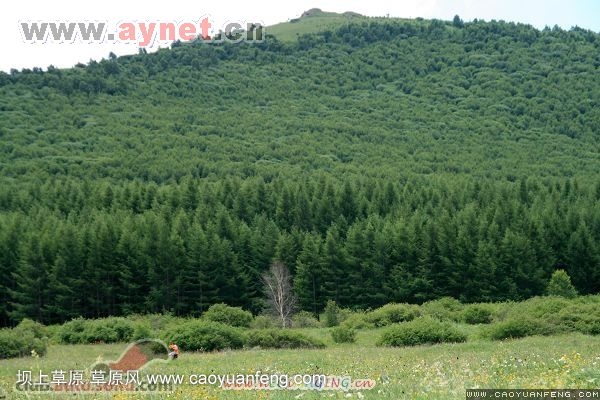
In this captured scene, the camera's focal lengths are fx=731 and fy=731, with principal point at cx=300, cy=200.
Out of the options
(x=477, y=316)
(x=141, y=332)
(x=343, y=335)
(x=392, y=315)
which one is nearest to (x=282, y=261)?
(x=392, y=315)

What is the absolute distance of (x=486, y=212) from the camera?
81562mm

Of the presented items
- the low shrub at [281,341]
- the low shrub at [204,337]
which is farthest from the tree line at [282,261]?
the low shrub at [281,341]

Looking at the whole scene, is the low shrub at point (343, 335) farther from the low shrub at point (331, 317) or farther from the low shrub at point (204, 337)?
the low shrub at point (331, 317)

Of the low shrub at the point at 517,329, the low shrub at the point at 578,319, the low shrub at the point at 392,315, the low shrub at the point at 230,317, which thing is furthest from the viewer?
the low shrub at the point at 230,317

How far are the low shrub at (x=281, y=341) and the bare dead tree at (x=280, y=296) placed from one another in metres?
15.9

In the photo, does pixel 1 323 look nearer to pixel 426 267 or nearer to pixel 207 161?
pixel 426 267

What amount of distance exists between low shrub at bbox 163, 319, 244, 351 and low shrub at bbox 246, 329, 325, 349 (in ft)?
2.46

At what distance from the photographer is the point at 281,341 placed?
129ft

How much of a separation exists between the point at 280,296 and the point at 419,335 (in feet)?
80.0

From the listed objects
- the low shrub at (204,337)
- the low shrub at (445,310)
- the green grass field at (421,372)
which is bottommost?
the low shrub at (445,310)

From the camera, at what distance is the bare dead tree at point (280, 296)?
59.4 m

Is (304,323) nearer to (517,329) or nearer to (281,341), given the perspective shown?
(281,341)

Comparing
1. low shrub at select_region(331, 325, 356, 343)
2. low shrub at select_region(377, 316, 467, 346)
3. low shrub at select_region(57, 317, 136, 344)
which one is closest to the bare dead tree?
→ low shrub at select_region(57, 317, 136, 344)

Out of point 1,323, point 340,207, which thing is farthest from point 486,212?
point 1,323
